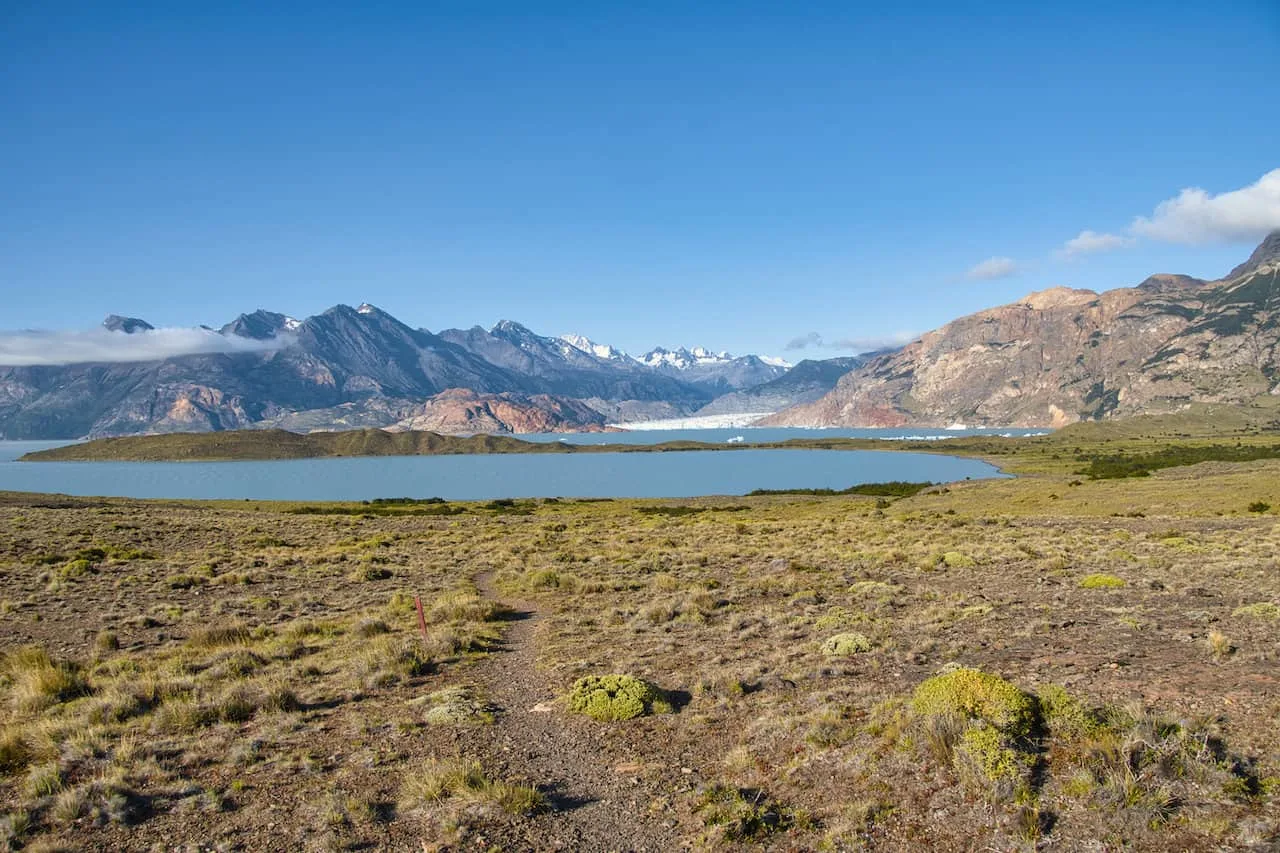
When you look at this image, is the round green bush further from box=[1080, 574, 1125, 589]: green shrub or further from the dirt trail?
box=[1080, 574, 1125, 589]: green shrub

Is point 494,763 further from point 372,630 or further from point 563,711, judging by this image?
point 372,630

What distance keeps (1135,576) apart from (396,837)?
2218 centimetres

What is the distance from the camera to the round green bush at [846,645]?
1427 centimetres

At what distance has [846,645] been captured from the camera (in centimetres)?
1445

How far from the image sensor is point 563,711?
12266 mm

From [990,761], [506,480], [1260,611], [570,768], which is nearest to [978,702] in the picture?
[990,761]

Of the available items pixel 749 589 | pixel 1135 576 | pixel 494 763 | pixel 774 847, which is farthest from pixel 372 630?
pixel 1135 576

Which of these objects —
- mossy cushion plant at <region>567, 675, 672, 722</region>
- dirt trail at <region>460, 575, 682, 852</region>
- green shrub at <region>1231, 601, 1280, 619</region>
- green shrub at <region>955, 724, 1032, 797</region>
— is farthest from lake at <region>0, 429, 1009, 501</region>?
green shrub at <region>955, 724, 1032, 797</region>

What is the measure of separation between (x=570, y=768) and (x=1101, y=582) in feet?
57.9

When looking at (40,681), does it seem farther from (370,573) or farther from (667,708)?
(370,573)

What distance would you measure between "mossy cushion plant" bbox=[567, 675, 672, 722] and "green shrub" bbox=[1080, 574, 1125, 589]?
1456 centimetres

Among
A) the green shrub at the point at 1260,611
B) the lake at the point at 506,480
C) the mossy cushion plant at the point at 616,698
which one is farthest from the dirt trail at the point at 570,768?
the lake at the point at 506,480

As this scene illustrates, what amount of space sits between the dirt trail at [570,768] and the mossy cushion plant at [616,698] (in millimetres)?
251

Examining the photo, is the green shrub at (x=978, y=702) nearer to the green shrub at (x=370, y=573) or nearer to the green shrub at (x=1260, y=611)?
the green shrub at (x=1260, y=611)
